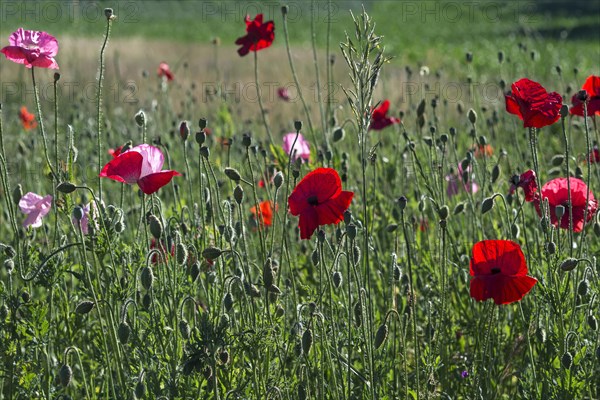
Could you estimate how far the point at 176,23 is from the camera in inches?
1315

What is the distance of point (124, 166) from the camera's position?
77.8 inches

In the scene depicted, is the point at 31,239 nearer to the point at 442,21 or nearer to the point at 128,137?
the point at 128,137

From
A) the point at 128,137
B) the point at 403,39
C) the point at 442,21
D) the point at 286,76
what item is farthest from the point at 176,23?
the point at 128,137

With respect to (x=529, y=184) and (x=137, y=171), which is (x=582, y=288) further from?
(x=137, y=171)

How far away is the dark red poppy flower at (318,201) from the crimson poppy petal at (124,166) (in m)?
0.36

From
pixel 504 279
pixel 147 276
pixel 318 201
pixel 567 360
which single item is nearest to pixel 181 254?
pixel 147 276

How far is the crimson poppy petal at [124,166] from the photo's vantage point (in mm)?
1967

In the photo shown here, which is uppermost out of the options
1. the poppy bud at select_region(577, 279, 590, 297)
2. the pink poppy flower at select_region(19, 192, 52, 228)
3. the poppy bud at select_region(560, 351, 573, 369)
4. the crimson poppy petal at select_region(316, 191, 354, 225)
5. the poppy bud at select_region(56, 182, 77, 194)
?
the poppy bud at select_region(56, 182, 77, 194)

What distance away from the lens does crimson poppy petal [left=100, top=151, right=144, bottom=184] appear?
6.45 feet

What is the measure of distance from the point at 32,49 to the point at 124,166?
57cm

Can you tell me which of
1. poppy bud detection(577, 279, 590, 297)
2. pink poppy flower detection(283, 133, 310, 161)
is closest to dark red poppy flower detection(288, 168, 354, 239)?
poppy bud detection(577, 279, 590, 297)

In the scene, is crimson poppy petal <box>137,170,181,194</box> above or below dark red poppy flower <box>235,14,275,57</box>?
below

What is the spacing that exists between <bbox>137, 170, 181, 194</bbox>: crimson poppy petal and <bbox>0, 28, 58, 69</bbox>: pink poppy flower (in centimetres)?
54

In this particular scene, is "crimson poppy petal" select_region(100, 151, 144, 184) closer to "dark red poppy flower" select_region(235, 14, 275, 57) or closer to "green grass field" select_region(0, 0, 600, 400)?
"green grass field" select_region(0, 0, 600, 400)
